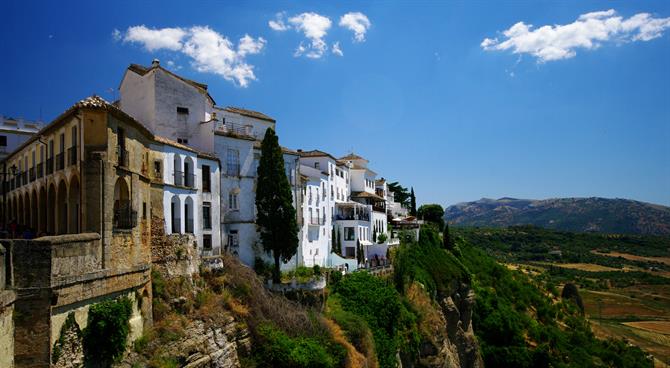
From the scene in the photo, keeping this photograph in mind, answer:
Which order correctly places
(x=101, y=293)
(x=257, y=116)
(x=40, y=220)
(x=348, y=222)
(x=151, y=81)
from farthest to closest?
(x=348, y=222) < (x=257, y=116) < (x=151, y=81) < (x=40, y=220) < (x=101, y=293)

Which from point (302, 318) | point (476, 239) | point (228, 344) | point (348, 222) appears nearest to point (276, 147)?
point (302, 318)

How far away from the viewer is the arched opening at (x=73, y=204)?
64.7ft

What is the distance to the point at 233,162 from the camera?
3334cm

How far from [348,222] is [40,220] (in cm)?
2835

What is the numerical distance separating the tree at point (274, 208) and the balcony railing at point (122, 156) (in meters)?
12.5

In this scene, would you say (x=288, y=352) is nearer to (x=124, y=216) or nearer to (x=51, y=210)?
(x=124, y=216)

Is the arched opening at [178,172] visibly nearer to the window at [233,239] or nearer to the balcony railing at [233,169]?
the balcony railing at [233,169]

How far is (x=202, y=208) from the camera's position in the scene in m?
30.1

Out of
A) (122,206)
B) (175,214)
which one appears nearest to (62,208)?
(122,206)

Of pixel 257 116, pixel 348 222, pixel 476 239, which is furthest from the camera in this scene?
pixel 476 239

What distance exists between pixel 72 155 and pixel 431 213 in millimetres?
64300

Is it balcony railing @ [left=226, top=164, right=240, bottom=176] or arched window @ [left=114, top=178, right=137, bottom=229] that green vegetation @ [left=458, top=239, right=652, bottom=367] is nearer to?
balcony railing @ [left=226, top=164, right=240, bottom=176]

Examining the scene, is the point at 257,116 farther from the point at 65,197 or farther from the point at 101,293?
the point at 101,293

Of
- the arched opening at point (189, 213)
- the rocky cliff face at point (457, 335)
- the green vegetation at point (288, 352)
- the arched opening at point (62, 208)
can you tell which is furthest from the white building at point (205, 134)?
the rocky cliff face at point (457, 335)
